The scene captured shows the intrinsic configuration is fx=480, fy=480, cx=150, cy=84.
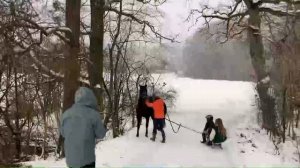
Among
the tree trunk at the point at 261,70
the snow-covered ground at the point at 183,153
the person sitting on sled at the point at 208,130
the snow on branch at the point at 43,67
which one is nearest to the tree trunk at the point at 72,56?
the snow on branch at the point at 43,67

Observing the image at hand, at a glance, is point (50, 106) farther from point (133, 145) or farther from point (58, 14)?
point (133, 145)

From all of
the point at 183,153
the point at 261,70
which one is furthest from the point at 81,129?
the point at 261,70

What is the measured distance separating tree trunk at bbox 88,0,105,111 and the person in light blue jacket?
9.67 m

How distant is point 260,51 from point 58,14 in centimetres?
1046

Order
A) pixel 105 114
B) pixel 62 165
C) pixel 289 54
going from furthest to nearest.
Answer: pixel 289 54 → pixel 105 114 → pixel 62 165

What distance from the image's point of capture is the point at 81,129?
7441 millimetres

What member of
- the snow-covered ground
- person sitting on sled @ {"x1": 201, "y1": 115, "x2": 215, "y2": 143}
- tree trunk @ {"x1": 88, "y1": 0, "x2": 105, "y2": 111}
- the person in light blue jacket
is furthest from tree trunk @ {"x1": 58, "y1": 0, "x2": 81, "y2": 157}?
the person in light blue jacket

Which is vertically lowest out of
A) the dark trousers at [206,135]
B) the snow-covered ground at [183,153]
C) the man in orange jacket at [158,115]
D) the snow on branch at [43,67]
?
the snow-covered ground at [183,153]

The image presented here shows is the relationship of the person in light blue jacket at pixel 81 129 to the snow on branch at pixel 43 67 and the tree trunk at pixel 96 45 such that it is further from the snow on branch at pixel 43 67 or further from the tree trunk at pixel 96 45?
the tree trunk at pixel 96 45

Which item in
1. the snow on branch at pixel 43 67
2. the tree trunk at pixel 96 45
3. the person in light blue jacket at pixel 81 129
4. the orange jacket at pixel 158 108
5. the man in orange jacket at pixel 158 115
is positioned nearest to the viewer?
the person in light blue jacket at pixel 81 129

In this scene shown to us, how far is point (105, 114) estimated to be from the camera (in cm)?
2019

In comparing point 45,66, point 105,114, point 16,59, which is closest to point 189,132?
point 105,114

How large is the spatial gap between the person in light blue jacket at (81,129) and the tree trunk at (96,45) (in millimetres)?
9671

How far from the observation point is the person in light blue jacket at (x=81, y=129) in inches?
293
